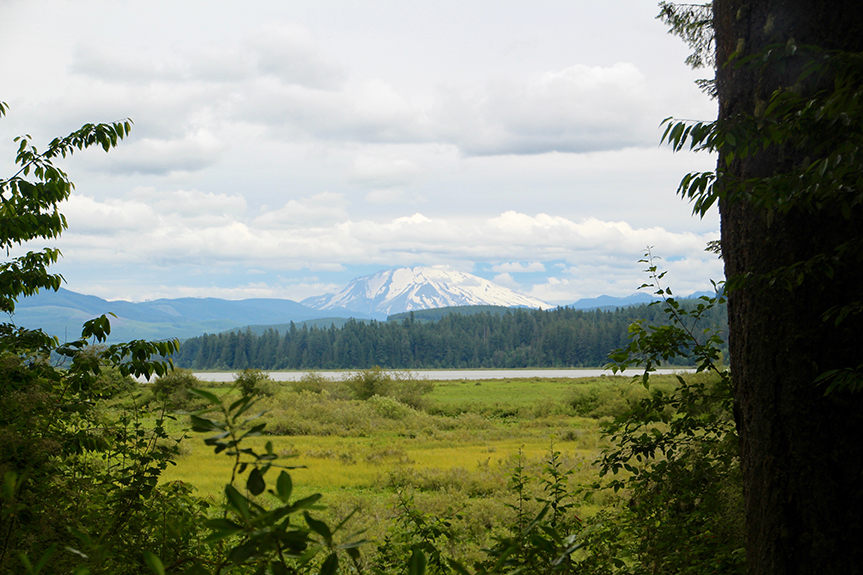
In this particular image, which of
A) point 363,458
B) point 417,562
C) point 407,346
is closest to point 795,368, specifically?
point 417,562

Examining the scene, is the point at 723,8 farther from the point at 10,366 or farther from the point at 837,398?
the point at 10,366

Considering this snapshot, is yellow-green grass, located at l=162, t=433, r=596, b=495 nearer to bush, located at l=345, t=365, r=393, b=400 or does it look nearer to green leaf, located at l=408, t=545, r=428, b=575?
green leaf, located at l=408, t=545, r=428, b=575

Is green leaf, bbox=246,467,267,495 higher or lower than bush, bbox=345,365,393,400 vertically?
higher

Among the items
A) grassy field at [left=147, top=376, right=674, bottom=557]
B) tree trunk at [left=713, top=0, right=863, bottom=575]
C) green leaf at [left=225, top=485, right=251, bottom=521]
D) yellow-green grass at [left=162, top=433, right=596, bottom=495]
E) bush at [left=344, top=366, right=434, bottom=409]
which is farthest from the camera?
bush at [left=344, top=366, right=434, bottom=409]

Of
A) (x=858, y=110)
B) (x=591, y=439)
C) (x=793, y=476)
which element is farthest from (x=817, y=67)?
A: (x=591, y=439)

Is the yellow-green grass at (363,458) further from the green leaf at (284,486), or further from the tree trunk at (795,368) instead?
the green leaf at (284,486)

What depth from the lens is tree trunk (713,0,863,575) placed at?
120 inches

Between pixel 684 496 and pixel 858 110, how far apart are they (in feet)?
11.3

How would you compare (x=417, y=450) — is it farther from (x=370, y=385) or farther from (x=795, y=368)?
(x=795, y=368)

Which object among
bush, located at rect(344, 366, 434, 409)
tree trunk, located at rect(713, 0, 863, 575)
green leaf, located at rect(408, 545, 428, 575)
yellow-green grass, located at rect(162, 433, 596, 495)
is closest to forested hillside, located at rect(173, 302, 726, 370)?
bush, located at rect(344, 366, 434, 409)

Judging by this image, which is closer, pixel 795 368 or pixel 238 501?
pixel 238 501

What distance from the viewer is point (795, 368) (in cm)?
323

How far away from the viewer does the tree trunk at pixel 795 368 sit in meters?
3.04

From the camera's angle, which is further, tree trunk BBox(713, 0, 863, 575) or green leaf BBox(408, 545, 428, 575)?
tree trunk BBox(713, 0, 863, 575)
